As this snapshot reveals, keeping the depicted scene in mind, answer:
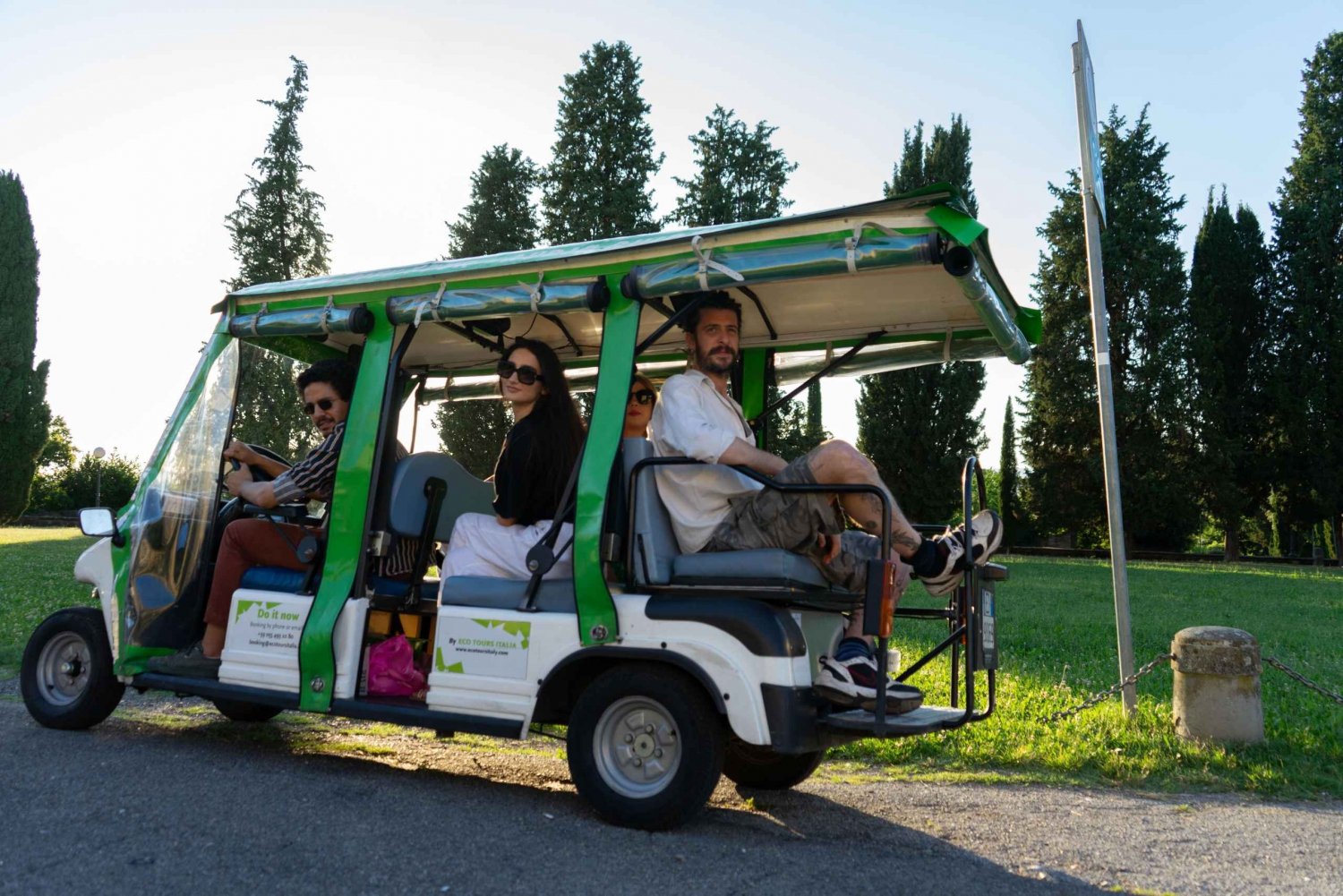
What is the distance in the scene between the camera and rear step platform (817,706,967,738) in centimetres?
445

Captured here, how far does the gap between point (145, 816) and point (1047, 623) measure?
13.3m

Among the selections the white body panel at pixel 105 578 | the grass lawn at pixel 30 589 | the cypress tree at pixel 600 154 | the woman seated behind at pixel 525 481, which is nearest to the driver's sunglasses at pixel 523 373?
the woman seated behind at pixel 525 481

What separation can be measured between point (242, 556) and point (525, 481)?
1.82 m

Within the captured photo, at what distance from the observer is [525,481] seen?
5.50 m

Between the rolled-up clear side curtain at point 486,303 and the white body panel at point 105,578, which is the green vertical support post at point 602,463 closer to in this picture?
the rolled-up clear side curtain at point 486,303

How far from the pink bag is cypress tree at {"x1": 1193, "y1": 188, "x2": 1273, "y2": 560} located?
141 feet

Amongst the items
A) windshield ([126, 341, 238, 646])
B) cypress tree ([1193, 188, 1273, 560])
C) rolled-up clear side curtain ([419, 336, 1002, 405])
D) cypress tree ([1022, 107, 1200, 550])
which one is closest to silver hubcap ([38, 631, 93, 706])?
windshield ([126, 341, 238, 646])

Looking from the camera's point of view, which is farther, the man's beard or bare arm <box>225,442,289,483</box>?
bare arm <box>225,442,289,483</box>

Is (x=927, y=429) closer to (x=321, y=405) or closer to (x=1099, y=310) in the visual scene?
(x=1099, y=310)

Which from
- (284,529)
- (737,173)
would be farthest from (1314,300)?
(284,529)

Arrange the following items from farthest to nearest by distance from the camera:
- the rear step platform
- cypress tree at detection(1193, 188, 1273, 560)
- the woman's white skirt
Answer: cypress tree at detection(1193, 188, 1273, 560) < the woman's white skirt < the rear step platform

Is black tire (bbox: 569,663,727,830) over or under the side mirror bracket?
under

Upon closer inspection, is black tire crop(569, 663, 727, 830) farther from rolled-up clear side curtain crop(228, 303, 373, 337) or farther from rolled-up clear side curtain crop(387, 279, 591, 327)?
rolled-up clear side curtain crop(228, 303, 373, 337)

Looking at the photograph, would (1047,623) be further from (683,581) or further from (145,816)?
(145,816)
